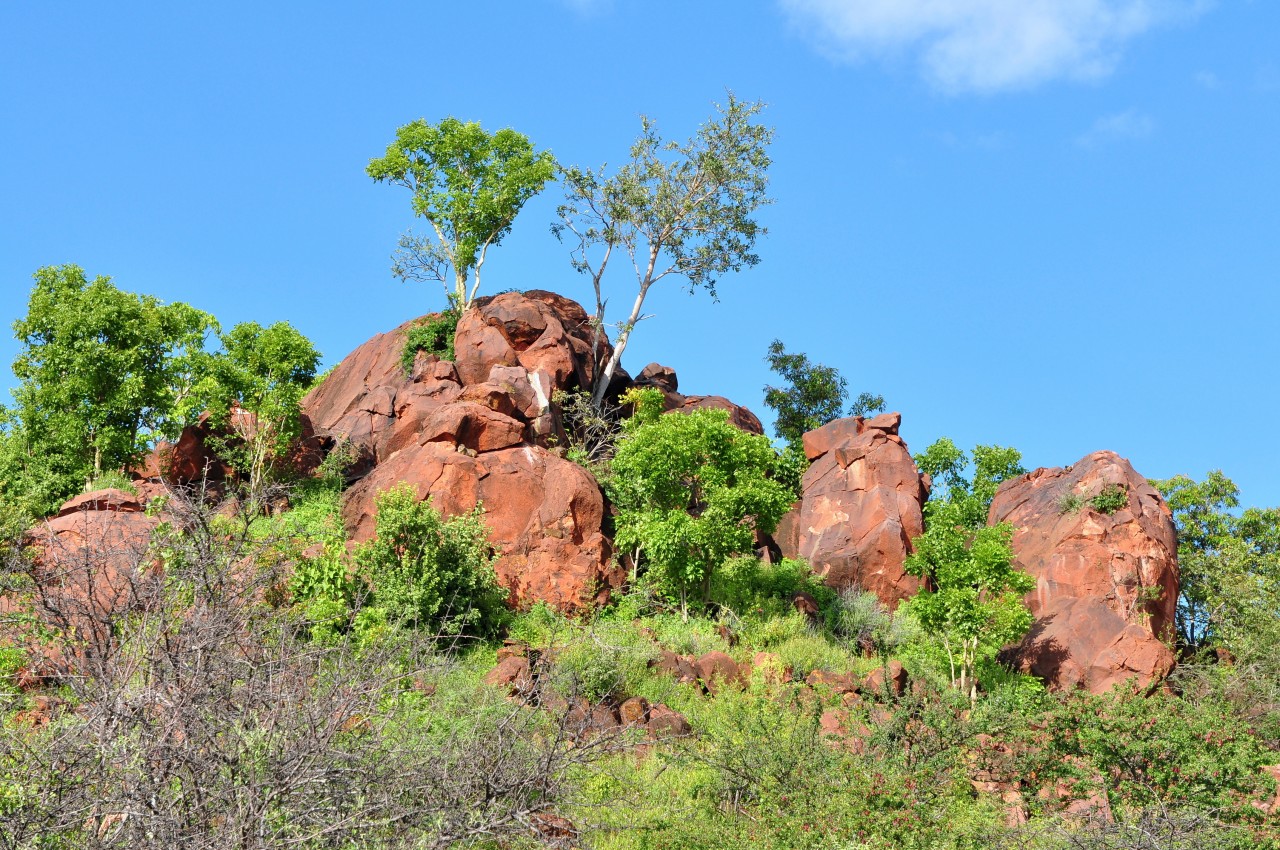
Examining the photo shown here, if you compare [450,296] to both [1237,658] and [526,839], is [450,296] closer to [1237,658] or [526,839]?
[1237,658]

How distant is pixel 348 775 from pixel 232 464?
2232cm

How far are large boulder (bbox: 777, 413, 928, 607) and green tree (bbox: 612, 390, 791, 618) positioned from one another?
4217 millimetres

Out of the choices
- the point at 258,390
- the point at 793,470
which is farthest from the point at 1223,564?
the point at 258,390

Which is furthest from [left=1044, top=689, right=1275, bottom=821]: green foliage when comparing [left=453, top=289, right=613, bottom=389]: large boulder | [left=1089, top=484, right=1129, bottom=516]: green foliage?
[left=453, top=289, right=613, bottom=389]: large boulder

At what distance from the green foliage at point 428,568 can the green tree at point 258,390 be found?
7179 mm

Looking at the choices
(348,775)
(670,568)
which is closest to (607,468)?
(670,568)

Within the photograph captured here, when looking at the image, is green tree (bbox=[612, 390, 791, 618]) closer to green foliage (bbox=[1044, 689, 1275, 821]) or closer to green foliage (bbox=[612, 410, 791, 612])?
green foliage (bbox=[612, 410, 791, 612])

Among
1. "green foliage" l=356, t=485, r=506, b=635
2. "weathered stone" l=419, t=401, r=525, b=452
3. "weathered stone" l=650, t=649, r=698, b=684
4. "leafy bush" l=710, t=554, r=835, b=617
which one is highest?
"weathered stone" l=419, t=401, r=525, b=452

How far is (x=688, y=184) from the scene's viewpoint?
3731 centimetres

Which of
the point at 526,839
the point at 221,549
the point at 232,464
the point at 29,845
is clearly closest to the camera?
the point at 29,845

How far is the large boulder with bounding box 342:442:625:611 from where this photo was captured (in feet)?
86.4

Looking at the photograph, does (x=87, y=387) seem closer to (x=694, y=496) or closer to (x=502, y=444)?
(x=502, y=444)

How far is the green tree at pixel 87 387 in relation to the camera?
99.1ft

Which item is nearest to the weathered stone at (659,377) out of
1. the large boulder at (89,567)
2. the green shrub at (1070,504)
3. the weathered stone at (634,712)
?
the green shrub at (1070,504)
